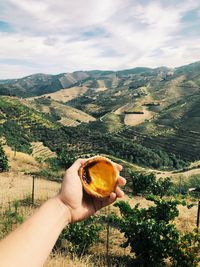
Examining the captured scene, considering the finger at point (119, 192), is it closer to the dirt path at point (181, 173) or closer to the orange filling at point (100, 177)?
the orange filling at point (100, 177)

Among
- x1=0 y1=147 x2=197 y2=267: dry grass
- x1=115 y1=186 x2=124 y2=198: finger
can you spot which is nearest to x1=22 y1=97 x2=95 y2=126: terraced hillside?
x1=0 y1=147 x2=197 y2=267: dry grass

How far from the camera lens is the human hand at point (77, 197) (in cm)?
288

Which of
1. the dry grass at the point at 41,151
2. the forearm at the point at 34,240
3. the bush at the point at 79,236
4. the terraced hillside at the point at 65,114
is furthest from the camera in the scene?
the terraced hillside at the point at 65,114

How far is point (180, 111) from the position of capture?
147 meters

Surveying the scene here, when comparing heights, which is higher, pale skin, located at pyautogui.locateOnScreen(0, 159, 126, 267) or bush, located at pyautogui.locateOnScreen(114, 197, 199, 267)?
pale skin, located at pyautogui.locateOnScreen(0, 159, 126, 267)

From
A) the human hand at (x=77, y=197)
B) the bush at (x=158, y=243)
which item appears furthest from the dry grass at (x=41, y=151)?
the human hand at (x=77, y=197)

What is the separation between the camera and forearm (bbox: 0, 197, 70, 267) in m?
2.08

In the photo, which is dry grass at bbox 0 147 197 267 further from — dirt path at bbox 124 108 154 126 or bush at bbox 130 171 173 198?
dirt path at bbox 124 108 154 126

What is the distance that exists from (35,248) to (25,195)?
1783cm

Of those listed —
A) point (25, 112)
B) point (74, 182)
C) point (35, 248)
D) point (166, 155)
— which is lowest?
point (166, 155)

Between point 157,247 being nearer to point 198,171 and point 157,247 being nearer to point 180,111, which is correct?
point 198,171


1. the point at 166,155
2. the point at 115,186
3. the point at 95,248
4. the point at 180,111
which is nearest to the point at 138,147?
the point at 166,155

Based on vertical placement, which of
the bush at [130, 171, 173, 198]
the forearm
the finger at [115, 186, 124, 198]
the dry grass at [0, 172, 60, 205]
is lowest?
the bush at [130, 171, 173, 198]

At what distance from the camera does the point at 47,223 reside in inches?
97.0
